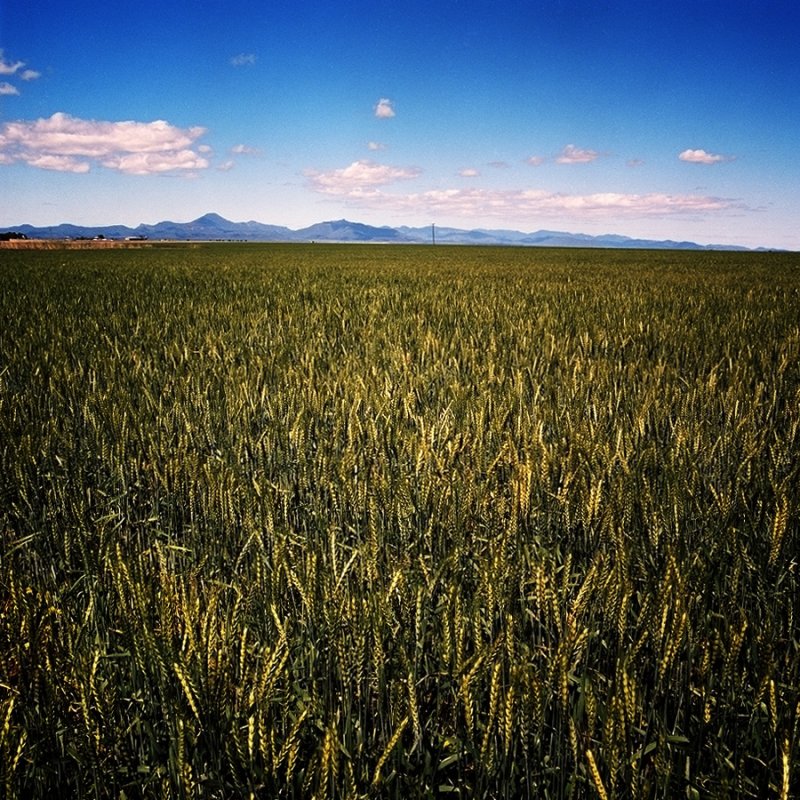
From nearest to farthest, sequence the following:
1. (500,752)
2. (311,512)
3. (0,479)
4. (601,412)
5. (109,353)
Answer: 1. (500,752)
2. (311,512)
3. (0,479)
4. (601,412)
5. (109,353)

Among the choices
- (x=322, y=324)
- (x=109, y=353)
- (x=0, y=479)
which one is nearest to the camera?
(x=0, y=479)

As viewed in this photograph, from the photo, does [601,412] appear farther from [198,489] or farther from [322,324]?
[322,324]

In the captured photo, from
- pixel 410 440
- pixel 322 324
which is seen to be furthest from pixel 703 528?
pixel 322 324

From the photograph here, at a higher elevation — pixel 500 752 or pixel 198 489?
pixel 198 489

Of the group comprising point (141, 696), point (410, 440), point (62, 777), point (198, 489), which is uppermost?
point (410, 440)

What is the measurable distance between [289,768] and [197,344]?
516 cm

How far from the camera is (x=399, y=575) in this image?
47.4 inches

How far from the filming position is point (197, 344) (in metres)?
5.56

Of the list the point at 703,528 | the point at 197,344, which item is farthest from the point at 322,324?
the point at 703,528

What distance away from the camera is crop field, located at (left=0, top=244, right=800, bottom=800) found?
1.04 m

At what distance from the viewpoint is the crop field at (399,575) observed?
1.04 metres

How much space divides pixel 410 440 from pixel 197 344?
3.76 metres

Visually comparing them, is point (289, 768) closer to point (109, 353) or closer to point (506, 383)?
point (506, 383)

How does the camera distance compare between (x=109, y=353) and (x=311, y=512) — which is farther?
(x=109, y=353)
